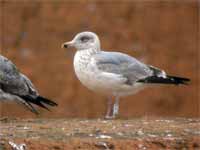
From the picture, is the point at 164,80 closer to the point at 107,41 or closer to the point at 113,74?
the point at 113,74

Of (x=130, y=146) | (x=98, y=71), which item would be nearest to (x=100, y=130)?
(x=130, y=146)

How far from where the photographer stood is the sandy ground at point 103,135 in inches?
246

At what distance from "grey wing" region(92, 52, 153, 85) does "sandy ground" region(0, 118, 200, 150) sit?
1583 millimetres

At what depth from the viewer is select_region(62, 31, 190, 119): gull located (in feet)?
28.7

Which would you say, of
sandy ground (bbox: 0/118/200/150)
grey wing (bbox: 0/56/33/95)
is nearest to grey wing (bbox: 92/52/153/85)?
grey wing (bbox: 0/56/33/95)

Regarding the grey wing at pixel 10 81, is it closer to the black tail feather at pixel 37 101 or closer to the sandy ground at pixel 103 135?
the black tail feather at pixel 37 101

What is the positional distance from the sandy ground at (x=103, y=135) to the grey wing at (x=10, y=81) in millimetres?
1645

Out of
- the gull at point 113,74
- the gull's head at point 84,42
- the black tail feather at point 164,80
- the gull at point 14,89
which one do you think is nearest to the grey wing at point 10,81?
the gull at point 14,89

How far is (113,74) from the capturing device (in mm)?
8836

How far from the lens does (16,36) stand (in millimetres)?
15695

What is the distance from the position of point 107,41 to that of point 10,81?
21.5 feet

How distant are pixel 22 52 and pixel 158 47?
1.98m

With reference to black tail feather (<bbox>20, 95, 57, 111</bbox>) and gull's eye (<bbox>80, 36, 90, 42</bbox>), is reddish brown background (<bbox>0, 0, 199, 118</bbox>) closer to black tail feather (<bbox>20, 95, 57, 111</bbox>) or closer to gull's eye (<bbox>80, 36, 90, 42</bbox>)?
gull's eye (<bbox>80, 36, 90, 42</bbox>)

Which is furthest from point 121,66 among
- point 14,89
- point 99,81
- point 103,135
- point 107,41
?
point 107,41
